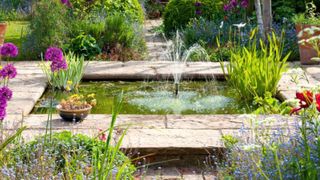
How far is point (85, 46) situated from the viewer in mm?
8734

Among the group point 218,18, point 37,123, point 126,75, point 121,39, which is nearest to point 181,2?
point 218,18

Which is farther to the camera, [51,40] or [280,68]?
[51,40]

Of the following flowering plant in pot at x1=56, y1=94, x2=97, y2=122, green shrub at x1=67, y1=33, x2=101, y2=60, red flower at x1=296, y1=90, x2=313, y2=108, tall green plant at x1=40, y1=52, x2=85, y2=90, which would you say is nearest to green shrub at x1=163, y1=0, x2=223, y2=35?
green shrub at x1=67, y1=33, x2=101, y2=60

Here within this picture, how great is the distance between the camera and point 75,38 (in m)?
8.88

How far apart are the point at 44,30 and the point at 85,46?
56 centimetres

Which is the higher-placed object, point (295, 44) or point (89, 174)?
point (89, 174)

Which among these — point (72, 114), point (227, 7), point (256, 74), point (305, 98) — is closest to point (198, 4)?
point (227, 7)

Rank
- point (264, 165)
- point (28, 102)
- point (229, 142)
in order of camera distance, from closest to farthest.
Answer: point (264, 165), point (229, 142), point (28, 102)

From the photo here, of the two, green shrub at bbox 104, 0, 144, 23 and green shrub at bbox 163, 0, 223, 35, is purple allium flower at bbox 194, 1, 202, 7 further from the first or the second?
green shrub at bbox 104, 0, 144, 23

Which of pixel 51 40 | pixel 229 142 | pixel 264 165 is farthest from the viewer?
pixel 51 40

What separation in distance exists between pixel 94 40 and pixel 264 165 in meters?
5.68

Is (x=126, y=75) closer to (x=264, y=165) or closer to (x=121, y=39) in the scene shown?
(x=121, y=39)

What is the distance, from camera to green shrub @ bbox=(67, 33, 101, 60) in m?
8.69

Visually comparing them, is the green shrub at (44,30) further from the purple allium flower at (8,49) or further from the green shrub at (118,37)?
the purple allium flower at (8,49)
